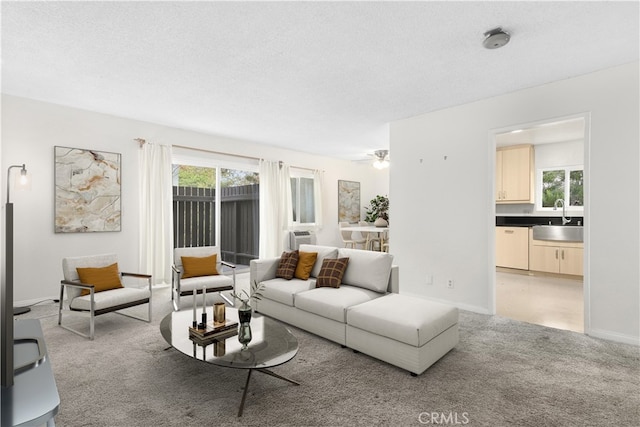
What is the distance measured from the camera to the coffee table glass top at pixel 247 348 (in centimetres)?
205

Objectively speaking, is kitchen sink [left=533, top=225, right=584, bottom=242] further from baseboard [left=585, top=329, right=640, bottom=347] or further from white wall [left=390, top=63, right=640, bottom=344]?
baseboard [left=585, top=329, right=640, bottom=347]

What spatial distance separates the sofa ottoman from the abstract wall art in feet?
12.9

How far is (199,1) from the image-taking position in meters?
2.21

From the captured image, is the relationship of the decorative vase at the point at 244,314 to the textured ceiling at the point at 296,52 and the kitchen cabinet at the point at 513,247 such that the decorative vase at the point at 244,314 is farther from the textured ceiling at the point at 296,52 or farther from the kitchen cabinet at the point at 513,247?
the kitchen cabinet at the point at 513,247

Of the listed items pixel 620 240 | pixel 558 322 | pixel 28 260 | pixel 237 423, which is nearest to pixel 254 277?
pixel 237 423

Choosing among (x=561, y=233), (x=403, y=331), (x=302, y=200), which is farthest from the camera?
(x=302, y=200)

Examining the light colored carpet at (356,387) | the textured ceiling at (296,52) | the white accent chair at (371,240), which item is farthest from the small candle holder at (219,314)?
the white accent chair at (371,240)

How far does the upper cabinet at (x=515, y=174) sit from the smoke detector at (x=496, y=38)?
4.75 m

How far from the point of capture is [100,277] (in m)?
3.65

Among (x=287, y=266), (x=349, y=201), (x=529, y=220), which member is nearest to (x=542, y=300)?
(x=529, y=220)

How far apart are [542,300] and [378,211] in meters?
4.18

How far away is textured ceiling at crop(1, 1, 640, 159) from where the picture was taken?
2.34 m

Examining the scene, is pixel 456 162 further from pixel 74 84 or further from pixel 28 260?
pixel 28 260

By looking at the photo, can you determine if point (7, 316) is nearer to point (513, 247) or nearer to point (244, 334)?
point (244, 334)
